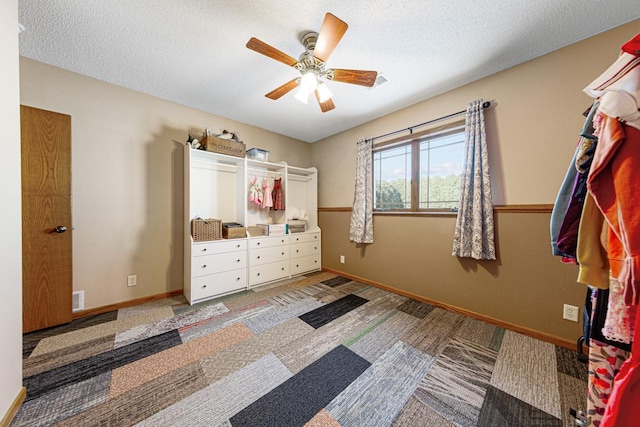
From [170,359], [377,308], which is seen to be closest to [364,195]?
[377,308]

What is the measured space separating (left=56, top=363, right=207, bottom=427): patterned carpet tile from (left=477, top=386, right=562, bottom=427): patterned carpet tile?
1674mm

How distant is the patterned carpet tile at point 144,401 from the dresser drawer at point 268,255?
62.9 inches

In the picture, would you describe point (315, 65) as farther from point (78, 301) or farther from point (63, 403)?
point (78, 301)

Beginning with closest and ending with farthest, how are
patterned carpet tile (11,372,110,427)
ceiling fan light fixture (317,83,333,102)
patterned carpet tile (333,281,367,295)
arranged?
patterned carpet tile (11,372,110,427) < ceiling fan light fixture (317,83,333,102) < patterned carpet tile (333,281,367,295)

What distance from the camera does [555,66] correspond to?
1.77m

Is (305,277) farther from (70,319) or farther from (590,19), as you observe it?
(590,19)

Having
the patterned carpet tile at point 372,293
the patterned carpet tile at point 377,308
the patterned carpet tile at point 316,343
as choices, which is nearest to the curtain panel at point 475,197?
the patterned carpet tile at point 377,308

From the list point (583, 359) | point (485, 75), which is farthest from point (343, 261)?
point (485, 75)

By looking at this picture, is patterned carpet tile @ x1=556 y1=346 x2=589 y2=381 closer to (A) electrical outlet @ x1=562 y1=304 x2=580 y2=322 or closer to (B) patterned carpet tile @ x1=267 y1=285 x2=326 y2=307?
(A) electrical outlet @ x1=562 y1=304 x2=580 y2=322

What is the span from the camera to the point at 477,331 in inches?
77.2

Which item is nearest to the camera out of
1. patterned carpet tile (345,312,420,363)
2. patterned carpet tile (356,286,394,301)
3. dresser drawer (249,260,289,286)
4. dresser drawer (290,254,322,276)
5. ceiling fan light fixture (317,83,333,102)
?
patterned carpet tile (345,312,420,363)

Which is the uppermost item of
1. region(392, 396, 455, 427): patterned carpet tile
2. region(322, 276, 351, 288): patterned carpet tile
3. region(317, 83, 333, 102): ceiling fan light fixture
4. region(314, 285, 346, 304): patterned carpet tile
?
region(317, 83, 333, 102): ceiling fan light fixture

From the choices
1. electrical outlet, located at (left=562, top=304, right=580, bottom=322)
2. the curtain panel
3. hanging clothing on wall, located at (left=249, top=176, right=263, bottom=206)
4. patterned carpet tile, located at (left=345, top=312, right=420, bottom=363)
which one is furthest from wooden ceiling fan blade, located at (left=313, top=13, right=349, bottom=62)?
electrical outlet, located at (left=562, top=304, right=580, bottom=322)

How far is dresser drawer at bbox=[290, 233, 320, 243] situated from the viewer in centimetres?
352
